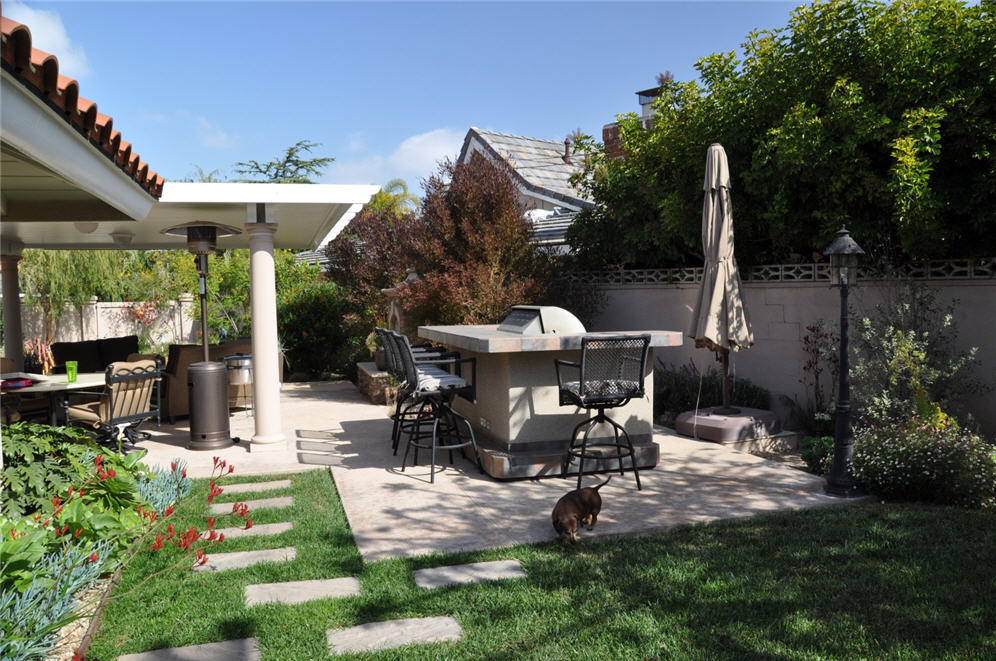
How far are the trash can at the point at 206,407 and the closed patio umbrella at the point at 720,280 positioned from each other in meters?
5.43

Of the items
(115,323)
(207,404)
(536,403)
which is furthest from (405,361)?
(115,323)

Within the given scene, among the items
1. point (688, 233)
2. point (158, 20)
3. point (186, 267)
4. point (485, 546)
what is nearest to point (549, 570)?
point (485, 546)

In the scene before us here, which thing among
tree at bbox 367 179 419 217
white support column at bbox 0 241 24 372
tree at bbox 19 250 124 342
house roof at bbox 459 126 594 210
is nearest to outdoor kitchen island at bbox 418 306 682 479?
white support column at bbox 0 241 24 372

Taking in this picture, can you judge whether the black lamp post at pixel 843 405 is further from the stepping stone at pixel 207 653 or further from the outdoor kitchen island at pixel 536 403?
the stepping stone at pixel 207 653

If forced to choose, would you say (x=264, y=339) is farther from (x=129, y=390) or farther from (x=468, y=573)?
(x=468, y=573)

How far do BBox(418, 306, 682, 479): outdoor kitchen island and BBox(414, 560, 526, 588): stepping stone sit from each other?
201cm

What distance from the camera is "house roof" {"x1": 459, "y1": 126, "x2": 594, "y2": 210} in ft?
59.7

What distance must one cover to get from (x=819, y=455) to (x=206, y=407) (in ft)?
20.8

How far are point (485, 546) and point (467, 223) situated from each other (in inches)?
257

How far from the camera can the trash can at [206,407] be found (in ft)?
25.8

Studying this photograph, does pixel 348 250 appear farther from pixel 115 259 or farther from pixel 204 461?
→ pixel 204 461

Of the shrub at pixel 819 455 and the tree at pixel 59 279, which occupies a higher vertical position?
the tree at pixel 59 279

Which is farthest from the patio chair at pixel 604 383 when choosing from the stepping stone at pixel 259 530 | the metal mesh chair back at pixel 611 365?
the stepping stone at pixel 259 530

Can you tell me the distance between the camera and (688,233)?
948 centimetres
